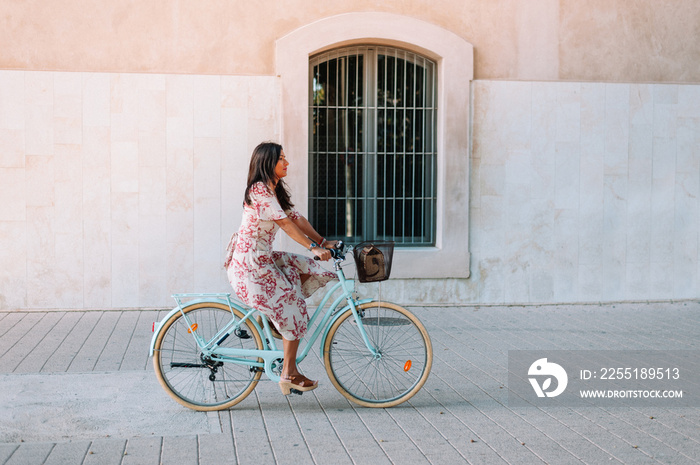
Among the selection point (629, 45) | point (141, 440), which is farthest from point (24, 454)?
point (629, 45)

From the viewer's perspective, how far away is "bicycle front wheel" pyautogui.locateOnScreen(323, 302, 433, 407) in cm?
530

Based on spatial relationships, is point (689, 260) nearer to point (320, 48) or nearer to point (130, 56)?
point (320, 48)

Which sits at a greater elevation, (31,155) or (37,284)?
(31,155)

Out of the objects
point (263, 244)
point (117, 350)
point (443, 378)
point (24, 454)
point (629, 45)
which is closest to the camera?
point (24, 454)

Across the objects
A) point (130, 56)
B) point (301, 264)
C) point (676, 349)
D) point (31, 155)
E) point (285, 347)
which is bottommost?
point (676, 349)

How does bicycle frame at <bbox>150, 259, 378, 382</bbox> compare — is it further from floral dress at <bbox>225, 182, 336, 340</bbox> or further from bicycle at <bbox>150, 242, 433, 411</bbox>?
floral dress at <bbox>225, 182, 336, 340</bbox>

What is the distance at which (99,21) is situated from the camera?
9039 millimetres

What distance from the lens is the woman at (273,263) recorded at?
5125 millimetres

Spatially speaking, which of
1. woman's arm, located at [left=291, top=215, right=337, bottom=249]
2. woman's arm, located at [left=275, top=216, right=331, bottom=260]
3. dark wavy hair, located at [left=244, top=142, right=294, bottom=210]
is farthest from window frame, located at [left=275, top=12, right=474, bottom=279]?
woman's arm, located at [left=275, top=216, right=331, bottom=260]

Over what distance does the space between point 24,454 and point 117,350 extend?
281 centimetres

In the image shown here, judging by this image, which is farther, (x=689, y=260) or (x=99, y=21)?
(x=689, y=260)

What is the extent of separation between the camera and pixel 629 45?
995 cm

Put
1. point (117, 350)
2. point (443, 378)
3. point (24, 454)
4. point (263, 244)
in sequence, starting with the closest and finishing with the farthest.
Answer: point (24, 454) → point (263, 244) → point (443, 378) → point (117, 350)

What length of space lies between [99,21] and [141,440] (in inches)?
231
